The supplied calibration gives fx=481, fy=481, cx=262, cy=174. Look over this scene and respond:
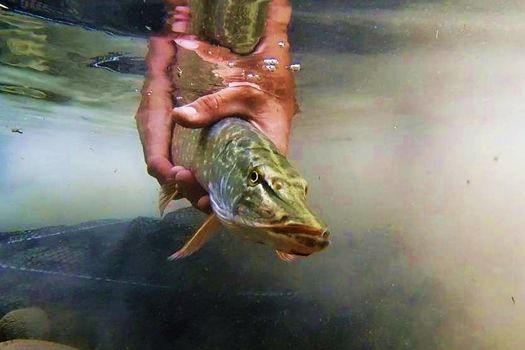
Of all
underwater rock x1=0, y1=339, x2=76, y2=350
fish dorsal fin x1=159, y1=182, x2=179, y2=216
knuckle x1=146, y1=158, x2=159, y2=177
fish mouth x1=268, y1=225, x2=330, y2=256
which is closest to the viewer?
fish mouth x1=268, y1=225, x2=330, y2=256

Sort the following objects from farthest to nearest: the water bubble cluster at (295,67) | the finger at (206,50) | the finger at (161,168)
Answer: the water bubble cluster at (295,67) < the finger at (206,50) < the finger at (161,168)

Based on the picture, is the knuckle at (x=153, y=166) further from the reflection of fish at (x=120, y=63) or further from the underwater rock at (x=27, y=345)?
the reflection of fish at (x=120, y=63)

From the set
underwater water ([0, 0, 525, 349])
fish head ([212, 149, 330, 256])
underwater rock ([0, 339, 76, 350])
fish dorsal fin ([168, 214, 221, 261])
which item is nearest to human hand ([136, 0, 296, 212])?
underwater water ([0, 0, 525, 349])

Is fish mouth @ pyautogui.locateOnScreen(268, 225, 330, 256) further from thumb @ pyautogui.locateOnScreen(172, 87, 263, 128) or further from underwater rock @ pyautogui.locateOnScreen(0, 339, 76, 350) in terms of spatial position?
underwater rock @ pyautogui.locateOnScreen(0, 339, 76, 350)

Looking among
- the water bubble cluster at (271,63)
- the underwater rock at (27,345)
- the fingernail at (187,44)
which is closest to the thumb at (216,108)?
the fingernail at (187,44)

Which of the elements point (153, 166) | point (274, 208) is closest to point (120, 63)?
point (153, 166)

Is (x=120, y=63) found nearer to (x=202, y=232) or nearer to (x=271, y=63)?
(x=271, y=63)
